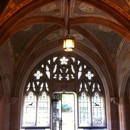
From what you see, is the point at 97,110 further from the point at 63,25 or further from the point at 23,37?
the point at 23,37

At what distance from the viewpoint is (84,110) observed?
35.9 feet

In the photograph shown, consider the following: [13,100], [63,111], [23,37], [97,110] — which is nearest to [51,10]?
[23,37]

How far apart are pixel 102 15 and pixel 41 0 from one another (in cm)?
213

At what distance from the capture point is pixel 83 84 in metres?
11.2

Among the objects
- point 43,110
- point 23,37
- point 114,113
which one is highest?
point 23,37

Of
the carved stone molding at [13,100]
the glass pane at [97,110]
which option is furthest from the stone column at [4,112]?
the glass pane at [97,110]

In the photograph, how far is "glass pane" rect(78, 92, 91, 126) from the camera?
1080 centimetres

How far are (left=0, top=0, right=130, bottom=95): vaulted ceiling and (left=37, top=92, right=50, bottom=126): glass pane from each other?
2.35 m

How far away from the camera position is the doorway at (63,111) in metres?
10.8

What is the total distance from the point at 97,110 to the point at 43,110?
2558 mm

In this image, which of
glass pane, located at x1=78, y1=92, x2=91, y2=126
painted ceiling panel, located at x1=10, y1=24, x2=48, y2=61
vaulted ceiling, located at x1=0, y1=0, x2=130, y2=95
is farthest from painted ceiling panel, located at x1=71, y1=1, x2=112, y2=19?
glass pane, located at x1=78, y1=92, x2=91, y2=126

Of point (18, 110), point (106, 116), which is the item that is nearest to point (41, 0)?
point (18, 110)

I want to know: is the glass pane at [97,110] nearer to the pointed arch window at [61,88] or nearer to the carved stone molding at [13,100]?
the pointed arch window at [61,88]

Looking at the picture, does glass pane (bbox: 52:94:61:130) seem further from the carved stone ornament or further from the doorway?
the carved stone ornament
